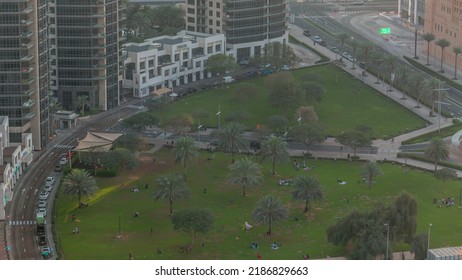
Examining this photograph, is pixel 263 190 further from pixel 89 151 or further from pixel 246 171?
pixel 89 151

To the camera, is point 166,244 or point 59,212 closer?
point 166,244

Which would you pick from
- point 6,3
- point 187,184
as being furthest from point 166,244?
point 6,3

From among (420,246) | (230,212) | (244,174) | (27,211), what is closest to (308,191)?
(230,212)

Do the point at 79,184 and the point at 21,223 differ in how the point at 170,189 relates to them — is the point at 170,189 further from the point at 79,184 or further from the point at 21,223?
the point at 21,223

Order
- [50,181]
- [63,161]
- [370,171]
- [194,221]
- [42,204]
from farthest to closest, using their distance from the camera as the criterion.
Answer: [63,161]
[50,181]
[370,171]
[42,204]
[194,221]

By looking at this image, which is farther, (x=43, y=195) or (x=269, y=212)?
(x=43, y=195)

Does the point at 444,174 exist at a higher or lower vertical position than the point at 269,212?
lower

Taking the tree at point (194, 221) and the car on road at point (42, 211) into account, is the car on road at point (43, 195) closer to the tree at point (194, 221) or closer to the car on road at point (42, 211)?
the car on road at point (42, 211)
